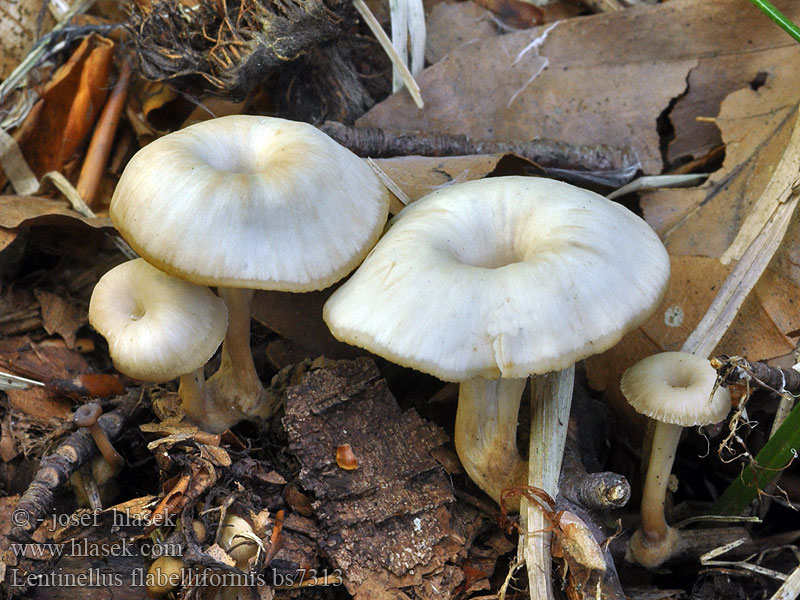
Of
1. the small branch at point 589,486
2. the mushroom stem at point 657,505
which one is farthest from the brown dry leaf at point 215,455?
the mushroom stem at point 657,505

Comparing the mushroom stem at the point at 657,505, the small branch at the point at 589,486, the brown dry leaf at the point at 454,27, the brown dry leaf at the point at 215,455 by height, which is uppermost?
the brown dry leaf at the point at 454,27

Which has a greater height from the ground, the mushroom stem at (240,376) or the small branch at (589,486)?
the mushroom stem at (240,376)

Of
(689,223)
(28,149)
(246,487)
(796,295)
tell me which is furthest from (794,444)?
(28,149)

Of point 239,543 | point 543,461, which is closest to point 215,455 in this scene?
point 239,543

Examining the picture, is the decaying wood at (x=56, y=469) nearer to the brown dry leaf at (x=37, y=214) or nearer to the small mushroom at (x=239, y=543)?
the small mushroom at (x=239, y=543)

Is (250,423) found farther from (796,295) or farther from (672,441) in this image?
(796,295)

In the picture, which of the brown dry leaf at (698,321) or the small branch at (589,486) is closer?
the small branch at (589,486)
